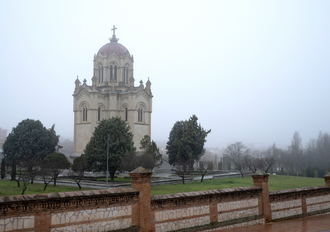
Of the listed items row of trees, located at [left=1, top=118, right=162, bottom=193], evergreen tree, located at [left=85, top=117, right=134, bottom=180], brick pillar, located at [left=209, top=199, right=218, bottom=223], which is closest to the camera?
brick pillar, located at [left=209, top=199, right=218, bottom=223]

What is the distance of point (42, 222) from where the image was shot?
905 cm

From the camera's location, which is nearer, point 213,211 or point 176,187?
point 213,211

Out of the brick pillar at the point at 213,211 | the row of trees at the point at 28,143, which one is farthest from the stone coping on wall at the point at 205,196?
the row of trees at the point at 28,143

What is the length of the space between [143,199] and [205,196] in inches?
93.7

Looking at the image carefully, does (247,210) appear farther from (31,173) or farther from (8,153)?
(8,153)

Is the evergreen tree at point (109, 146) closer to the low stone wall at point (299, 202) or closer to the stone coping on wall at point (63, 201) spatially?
the low stone wall at point (299, 202)

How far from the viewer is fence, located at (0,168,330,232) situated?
895cm

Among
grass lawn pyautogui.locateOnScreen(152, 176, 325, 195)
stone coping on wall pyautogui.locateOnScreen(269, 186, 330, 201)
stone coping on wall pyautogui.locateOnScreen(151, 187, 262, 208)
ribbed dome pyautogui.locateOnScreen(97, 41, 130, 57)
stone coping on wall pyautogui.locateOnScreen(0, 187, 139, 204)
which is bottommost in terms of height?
grass lawn pyautogui.locateOnScreen(152, 176, 325, 195)

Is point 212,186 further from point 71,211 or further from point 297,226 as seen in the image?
point 71,211

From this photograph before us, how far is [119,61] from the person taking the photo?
58.2 meters

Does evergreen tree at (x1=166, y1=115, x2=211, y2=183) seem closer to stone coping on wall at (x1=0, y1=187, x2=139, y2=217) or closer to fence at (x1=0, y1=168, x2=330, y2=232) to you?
fence at (x1=0, y1=168, x2=330, y2=232)

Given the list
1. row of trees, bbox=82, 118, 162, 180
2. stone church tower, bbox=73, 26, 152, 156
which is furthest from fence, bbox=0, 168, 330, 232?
stone church tower, bbox=73, 26, 152, 156

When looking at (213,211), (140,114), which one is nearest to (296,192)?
(213,211)

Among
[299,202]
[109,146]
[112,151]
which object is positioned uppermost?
[109,146]
